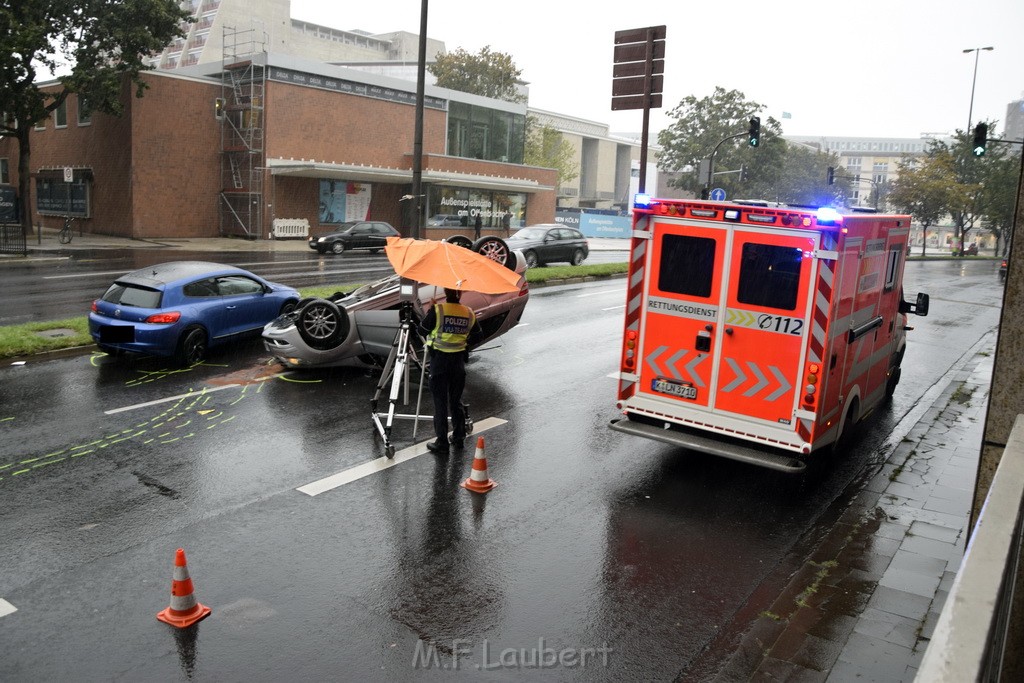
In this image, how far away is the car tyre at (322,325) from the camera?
37.3 ft

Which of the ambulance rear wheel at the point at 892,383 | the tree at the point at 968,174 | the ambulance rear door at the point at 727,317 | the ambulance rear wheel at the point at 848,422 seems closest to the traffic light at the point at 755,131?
the ambulance rear wheel at the point at 892,383

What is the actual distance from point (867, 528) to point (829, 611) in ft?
5.96

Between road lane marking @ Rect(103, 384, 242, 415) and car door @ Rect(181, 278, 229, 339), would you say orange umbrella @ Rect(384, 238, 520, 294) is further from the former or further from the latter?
car door @ Rect(181, 278, 229, 339)

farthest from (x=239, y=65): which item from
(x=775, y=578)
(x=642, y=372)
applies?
(x=775, y=578)

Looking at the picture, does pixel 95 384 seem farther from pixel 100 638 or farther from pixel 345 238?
pixel 345 238

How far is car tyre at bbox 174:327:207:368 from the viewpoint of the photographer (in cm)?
1183

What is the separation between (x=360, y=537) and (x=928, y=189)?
64.4 m

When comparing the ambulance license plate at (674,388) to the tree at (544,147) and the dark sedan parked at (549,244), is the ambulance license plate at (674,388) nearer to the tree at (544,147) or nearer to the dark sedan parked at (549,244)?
the dark sedan parked at (549,244)

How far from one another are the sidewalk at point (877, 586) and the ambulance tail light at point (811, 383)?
3.59 feet

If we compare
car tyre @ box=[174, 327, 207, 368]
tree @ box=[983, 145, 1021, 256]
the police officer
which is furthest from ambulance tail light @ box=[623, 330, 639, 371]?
tree @ box=[983, 145, 1021, 256]

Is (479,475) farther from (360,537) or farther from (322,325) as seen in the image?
(322,325)

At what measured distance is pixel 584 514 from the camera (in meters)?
7.30

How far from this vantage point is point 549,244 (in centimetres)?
2955

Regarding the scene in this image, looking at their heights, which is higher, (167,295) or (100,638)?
(167,295)
